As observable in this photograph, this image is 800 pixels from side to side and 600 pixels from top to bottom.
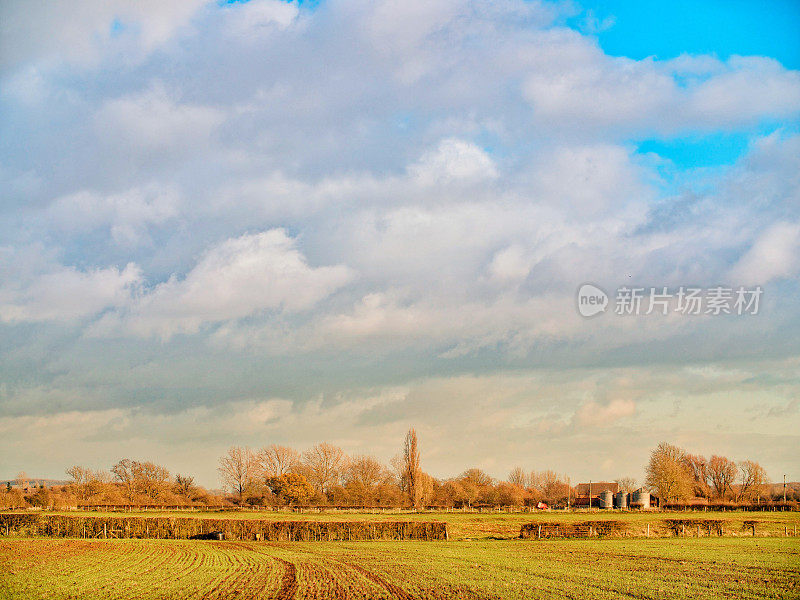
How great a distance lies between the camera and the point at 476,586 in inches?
1112

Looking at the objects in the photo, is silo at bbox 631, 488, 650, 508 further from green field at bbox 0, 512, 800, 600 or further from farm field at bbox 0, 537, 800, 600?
farm field at bbox 0, 537, 800, 600

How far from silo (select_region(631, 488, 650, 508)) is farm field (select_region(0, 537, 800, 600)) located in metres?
84.8

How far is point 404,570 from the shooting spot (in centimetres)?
3438

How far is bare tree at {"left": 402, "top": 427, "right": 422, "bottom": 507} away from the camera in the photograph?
11838 centimetres

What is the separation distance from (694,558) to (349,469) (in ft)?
355

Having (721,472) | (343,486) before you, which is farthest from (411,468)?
(721,472)

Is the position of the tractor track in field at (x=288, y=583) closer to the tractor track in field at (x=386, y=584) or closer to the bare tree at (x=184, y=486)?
the tractor track in field at (x=386, y=584)

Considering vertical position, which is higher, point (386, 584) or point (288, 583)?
point (386, 584)

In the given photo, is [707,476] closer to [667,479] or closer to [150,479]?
[667,479]

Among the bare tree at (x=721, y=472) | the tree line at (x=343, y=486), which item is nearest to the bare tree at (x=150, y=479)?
the tree line at (x=343, y=486)

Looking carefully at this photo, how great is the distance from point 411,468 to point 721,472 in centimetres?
8473

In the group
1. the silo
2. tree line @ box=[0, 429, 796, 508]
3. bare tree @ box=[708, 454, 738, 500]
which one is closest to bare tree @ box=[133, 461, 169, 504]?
tree line @ box=[0, 429, 796, 508]

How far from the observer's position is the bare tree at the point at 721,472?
6388 inches

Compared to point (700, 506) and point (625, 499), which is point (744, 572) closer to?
point (700, 506)
